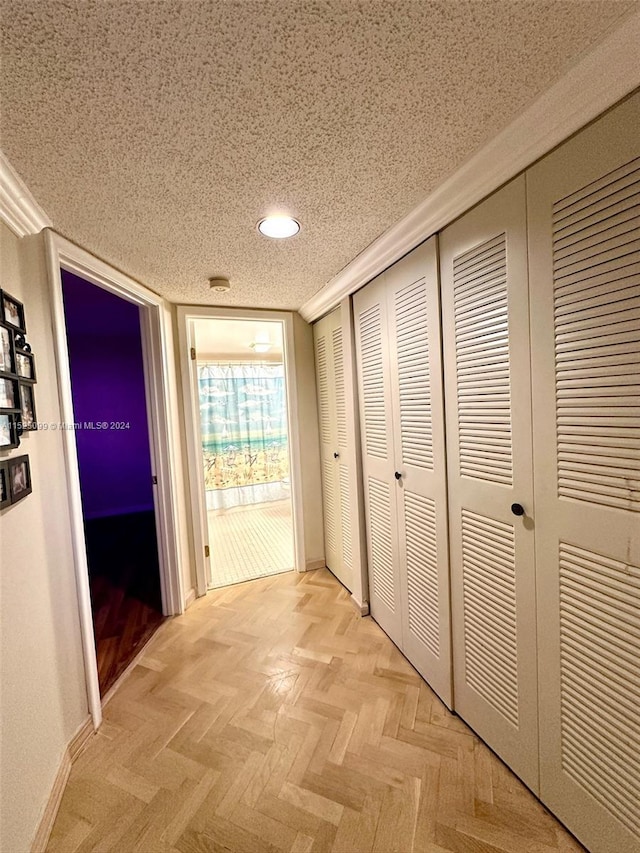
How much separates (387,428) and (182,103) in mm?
1477

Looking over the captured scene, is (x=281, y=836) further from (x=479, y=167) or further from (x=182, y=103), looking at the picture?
(x=479, y=167)

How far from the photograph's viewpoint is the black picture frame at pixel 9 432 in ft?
3.35

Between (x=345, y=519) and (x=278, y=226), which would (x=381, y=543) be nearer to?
(x=345, y=519)

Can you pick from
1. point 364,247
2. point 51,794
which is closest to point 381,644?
point 51,794

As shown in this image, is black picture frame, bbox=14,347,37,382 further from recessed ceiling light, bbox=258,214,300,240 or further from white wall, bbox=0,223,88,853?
recessed ceiling light, bbox=258,214,300,240

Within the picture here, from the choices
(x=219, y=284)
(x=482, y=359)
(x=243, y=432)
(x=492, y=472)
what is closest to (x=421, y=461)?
(x=492, y=472)

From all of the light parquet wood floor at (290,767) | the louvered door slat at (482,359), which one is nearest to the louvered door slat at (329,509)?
the light parquet wood floor at (290,767)

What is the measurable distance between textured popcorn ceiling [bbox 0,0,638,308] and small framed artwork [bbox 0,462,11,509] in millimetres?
908

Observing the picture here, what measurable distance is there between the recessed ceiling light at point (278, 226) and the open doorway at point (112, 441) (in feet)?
6.66

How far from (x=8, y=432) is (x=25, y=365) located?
29 centimetres

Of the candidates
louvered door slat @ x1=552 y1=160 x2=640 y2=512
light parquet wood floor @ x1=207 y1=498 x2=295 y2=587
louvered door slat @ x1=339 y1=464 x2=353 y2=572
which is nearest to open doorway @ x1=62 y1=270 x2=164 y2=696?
light parquet wood floor @ x1=207 y1=498 x2=295 y2=587

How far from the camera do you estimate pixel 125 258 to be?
165 centimetres

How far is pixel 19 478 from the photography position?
111 cm

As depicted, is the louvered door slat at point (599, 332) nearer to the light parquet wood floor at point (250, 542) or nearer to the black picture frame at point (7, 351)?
the black picture frame at point (7, 351)
